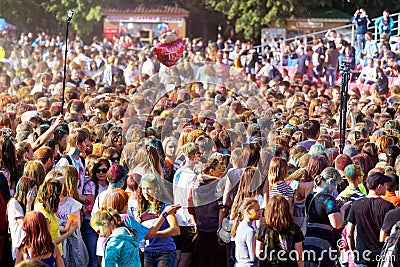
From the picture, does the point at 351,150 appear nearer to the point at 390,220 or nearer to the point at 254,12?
the point at 390,220

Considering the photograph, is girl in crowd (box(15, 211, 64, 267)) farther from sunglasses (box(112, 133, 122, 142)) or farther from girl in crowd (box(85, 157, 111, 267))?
sunglasses (box(112, 133, 122, 142))

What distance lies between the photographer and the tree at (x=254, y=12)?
38.3 meters

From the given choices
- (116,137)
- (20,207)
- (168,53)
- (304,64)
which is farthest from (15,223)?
(304,64)

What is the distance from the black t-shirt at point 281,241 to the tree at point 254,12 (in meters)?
31.2

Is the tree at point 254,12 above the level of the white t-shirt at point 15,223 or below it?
above

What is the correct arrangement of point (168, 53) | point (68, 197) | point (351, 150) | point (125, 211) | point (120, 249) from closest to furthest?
point (120, 249) < point (125, 211) < point (68, 197) < point (351, 150) < point (168, 53)

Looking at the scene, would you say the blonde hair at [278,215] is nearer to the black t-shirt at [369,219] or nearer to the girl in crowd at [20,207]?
the black t-shirt at [369,219]

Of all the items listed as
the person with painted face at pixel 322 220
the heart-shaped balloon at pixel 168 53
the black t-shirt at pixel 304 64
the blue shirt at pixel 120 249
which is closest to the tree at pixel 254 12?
the black t-shirt at pixel 304 64

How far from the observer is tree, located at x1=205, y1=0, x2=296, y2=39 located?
126 ft

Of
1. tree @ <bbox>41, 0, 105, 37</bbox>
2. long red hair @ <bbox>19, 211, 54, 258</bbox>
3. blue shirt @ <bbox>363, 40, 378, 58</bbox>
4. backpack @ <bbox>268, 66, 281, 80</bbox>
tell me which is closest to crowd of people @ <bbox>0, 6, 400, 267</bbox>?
long red hair @ <bbox>19, 211, 54, 258</bbox>

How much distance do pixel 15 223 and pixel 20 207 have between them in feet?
0.56

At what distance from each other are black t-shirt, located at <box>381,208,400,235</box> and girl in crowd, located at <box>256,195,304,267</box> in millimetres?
728

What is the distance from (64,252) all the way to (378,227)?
271 centimetres

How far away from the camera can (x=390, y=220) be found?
7.64m
